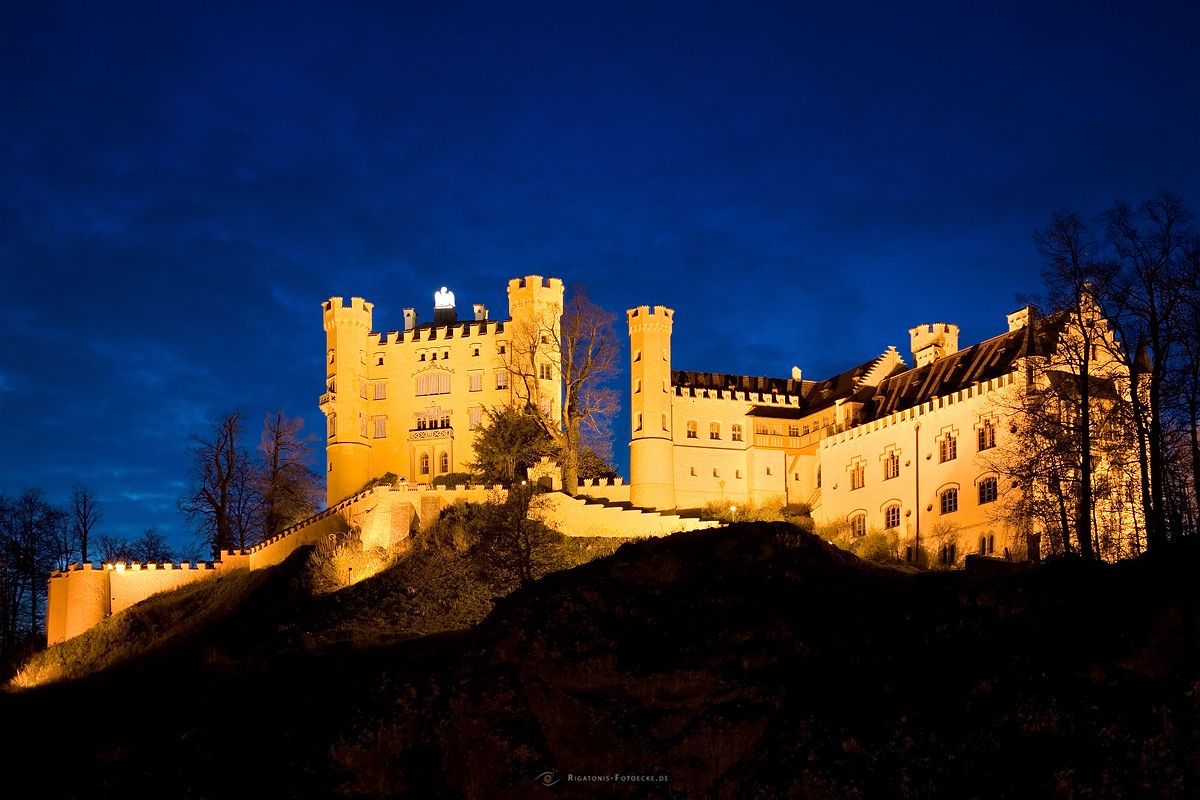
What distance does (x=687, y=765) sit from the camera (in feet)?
111

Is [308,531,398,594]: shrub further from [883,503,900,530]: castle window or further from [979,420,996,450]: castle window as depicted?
[979,420,996,450]: castle window

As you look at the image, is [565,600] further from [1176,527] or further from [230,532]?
[230,532]

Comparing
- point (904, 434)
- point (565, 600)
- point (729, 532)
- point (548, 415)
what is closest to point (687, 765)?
point (565, 600)

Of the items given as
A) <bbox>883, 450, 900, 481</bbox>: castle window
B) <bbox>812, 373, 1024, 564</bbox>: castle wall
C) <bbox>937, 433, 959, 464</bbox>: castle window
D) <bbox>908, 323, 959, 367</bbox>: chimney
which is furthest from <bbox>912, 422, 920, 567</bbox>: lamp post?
<bbox>908, 323, 959, 367</bbox>: chimney

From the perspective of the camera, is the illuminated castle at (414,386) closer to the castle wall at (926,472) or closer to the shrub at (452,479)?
the shrub at (452,479)

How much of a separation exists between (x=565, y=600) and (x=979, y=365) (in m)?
36.4

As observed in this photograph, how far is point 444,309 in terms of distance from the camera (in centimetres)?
9081

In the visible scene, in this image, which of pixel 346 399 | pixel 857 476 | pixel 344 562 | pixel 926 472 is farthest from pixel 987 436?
pixel 346 399

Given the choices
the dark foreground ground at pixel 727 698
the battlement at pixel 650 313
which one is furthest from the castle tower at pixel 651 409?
the dark foreground ground at pixel 727 698

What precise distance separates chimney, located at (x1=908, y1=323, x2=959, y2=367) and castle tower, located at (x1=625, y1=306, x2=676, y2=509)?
13604 millimetres

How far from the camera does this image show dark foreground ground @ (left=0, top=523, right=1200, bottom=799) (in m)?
30.6

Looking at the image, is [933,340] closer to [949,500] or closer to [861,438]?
[861,438]

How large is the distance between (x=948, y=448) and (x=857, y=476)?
23.9 ft

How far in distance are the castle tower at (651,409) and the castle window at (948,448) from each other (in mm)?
14946
